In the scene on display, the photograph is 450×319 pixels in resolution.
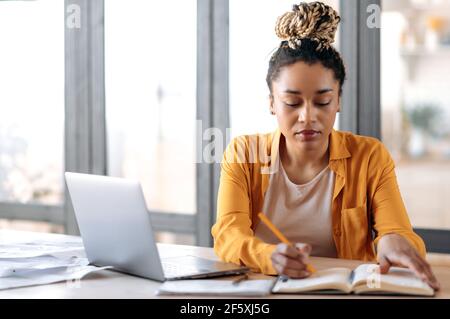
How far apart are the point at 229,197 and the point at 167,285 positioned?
574 mm

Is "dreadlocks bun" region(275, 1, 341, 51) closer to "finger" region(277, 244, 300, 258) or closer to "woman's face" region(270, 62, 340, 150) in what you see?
"woman's face" region(270, 62, 340, 150)

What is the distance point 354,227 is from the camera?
82.7 inches

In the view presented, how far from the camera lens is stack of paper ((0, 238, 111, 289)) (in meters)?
1.66

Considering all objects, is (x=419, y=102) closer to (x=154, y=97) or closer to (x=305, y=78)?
(x=305, y=78)

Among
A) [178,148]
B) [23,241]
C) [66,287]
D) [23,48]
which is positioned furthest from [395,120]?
[23,48]

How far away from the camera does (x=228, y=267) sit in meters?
1.73

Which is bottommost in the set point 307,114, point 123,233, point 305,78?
point 123,233

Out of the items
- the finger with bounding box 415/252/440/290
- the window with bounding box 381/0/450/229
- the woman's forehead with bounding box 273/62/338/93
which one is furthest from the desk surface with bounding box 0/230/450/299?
the window with bounding box 381/0/450/229

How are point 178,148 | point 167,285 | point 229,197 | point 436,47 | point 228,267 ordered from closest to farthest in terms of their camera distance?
point 167,285 → point 228,267 → point 229,197 → point 436,47 → point 178,148

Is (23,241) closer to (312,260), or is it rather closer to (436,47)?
(312,260)

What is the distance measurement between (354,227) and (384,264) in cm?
49

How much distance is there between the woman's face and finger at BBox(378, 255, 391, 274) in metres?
0.57

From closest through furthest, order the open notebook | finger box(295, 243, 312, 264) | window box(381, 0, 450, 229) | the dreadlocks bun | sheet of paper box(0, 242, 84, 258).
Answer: the open notebook < finger box(295, 243, 312, 264) < sheet of paper box(0, 242, 84, 258) < the dreadlocks bun < window box(381, 0, 450, 229)

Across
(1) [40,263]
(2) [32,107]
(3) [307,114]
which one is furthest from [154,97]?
(1) [40,263]
